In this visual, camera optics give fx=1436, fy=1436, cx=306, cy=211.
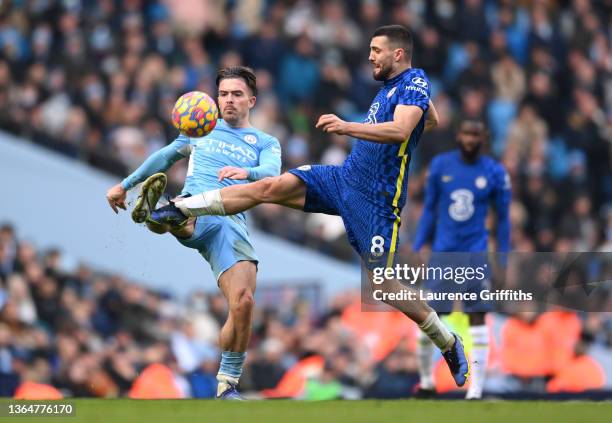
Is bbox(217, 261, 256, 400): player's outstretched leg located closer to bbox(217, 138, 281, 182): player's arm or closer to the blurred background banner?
bbox(217, 138, 281, 182): player's arm

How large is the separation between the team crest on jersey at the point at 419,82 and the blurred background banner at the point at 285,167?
362 centimetres

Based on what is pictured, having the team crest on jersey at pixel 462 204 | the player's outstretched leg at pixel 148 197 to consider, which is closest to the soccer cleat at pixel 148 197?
the player's outstretched leg at pixel 148 197

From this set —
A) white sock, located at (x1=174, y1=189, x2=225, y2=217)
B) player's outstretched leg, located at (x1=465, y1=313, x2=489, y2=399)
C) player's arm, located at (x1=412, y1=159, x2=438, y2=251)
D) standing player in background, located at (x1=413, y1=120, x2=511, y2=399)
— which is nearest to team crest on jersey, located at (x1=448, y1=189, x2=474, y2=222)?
standing player in background, located at (x1=413, y1=120, x2=511, y2=399)

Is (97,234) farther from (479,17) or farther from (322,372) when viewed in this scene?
(479,17)

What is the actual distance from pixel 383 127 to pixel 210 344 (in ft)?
23.3

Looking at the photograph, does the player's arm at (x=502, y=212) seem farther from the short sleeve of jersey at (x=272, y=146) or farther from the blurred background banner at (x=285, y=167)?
the short sleeve of jersey at (x=272, y=146)

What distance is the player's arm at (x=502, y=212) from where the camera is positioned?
11.9m

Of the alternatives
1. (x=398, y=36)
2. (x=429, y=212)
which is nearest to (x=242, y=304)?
(x=398, y=36)

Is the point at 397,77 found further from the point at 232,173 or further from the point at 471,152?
the point at 471,152

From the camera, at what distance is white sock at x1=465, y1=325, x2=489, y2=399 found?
1134cm

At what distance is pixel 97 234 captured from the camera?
17.4m

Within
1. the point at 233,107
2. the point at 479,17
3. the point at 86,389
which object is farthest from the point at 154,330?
the point at 479,17

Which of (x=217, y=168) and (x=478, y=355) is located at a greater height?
(x=217, y=168)

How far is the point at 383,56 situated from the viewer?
9719 mm
